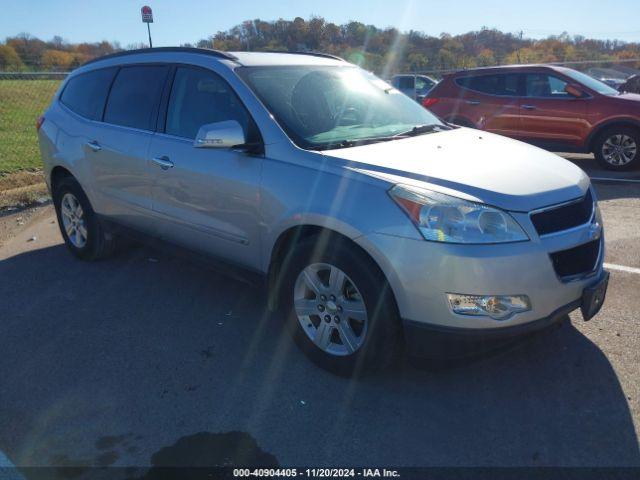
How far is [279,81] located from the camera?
3.91 metres

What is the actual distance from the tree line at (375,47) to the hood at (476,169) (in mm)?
11824

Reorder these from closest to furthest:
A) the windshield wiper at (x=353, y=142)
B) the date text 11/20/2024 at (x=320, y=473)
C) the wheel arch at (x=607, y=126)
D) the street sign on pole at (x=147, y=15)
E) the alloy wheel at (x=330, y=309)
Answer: the date text 11/20/2024 at (x=320, y=473) < the alloy wheel at (x=330, y=309) < the windshield wiper at (x=353, y=142) < the wheel arch at (x=607, y=126) < the street sign on pole at (x=147, y=15)

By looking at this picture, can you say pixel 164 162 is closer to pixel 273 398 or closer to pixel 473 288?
pixel 273 398

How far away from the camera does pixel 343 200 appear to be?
3.04 meters

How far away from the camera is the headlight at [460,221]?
2.77 m

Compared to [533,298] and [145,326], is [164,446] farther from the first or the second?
[533,298]

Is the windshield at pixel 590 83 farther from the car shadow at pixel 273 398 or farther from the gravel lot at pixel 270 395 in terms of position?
the car shadow at pixel 273 398

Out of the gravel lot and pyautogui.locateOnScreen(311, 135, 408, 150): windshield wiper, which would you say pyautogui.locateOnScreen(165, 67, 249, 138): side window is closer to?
pyautogui.locateOnScreen(311, 135, 408, 150): windshield wiper

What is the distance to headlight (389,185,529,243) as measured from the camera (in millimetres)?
2770

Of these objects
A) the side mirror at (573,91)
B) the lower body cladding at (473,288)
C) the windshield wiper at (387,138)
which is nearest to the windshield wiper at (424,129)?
the windshield wiper at (387,138)

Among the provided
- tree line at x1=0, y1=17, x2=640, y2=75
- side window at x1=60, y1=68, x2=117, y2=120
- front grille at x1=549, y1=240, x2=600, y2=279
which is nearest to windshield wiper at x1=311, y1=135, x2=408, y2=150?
front grille at x1=549, y1=240, x2=600, y2=279

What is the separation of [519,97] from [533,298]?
26.1ft

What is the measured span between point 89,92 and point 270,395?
352cm

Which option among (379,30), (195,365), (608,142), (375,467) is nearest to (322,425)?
(375,467)
